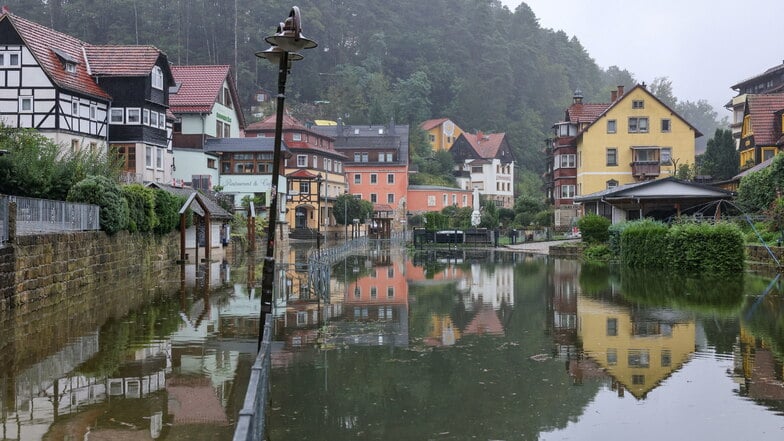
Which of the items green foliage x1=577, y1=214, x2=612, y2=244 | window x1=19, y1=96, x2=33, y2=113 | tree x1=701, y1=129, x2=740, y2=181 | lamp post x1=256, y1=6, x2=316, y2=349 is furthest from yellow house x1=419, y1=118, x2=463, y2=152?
lamp post x1=256, y1=6, x2=316, y2=349

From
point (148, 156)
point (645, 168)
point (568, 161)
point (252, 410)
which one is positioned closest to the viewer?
point (252, 410)

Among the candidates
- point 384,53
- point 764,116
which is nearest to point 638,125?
point 764,116

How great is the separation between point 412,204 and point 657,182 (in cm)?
5431

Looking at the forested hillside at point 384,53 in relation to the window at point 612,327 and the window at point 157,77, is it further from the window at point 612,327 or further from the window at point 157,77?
the window at point 612,327

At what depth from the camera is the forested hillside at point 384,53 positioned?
363 feet

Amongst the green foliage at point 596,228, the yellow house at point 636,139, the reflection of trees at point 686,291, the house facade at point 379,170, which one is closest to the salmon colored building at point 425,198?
the house facade at point 379,170

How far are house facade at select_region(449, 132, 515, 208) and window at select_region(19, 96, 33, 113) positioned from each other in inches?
2919

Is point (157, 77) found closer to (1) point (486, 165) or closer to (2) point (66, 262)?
(2) point (66, 262)

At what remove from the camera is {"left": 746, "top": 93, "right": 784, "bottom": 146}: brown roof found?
55.9m

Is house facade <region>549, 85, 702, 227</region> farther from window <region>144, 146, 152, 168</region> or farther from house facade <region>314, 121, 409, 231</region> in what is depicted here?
window <region>144, 146, 152, 168</region>

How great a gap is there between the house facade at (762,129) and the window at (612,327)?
42.5 metres

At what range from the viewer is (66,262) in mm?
20797

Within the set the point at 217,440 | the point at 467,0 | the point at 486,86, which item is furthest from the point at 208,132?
the point at 467,0

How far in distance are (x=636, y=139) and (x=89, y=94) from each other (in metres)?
44.1
